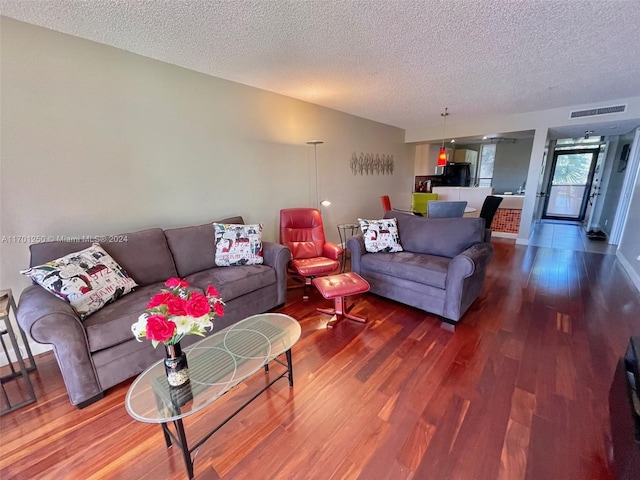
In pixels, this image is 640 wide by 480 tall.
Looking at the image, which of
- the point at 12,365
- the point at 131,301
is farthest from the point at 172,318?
the point at 12,365

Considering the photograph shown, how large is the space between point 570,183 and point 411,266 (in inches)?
317

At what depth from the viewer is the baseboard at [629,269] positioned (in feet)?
10.6

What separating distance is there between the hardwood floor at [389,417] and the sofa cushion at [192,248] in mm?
1051

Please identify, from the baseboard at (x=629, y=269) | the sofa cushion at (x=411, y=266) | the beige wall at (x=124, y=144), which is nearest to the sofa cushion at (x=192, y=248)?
the beige wall at (x=124, y=144)

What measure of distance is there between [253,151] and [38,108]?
1.87 meters

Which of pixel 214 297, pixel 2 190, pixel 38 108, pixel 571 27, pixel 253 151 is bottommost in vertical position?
pixel 214 297

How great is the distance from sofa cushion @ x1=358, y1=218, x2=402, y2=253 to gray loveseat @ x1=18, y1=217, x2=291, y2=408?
3.09 feet

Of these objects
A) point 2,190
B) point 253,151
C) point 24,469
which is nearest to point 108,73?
point 2,190

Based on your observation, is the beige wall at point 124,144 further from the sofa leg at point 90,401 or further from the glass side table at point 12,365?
the sofa leg at point 90,401

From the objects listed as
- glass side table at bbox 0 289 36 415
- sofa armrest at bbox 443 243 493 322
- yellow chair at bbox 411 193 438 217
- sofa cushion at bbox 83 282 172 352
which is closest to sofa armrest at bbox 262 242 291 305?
sofa cushion at bbox 83 282 172 352

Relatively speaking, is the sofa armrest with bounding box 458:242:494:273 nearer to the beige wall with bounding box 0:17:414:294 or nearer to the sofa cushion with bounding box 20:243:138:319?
the beige wall with bounding box 0:17:414:294

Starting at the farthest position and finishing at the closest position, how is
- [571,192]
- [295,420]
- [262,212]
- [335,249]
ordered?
1. [571,192]
2. [262,212]
3. [335,249]
4. [295,420]

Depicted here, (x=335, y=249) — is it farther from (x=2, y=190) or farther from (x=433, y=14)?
(x=2, y=190)

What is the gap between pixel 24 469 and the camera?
128 centimetres
